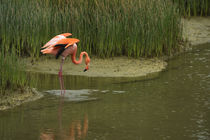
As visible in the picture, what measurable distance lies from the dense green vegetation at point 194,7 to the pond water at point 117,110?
4.11m

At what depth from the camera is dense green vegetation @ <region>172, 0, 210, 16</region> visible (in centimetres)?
1273

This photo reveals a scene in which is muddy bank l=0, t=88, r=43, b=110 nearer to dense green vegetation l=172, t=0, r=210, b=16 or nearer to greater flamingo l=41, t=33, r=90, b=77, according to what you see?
greater flamingo l=41, t=33, r=90, b=77

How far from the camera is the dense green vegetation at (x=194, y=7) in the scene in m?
12.7

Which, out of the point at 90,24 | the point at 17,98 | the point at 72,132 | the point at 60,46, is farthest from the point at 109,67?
the point at 72,132

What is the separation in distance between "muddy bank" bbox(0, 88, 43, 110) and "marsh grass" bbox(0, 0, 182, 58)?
2.41 meters

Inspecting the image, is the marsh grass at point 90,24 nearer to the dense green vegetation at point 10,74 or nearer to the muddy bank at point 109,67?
the muddy bank at point 109,67

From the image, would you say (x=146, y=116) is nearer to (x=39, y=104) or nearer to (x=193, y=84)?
(x=39, y=104)

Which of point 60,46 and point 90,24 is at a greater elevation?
point 90,24

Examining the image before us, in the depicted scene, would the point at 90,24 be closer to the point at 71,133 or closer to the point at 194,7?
the point at 194,7

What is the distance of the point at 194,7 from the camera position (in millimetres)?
12734

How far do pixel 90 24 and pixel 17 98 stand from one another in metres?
3.19

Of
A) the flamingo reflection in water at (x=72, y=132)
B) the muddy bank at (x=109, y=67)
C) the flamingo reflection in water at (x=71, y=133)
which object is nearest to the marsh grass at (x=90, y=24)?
the muddy bank at (x=109, y=67)

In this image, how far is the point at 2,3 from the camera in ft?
31.9

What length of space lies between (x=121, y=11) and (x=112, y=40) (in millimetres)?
651
